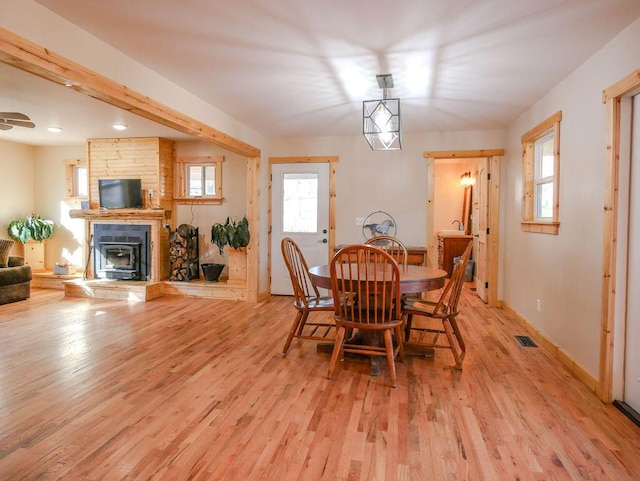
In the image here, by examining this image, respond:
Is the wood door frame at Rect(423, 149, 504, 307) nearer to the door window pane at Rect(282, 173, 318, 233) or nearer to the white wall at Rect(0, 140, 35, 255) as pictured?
the door window pane at Rect(282, 173, 318, 233)

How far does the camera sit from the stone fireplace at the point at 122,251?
6.07 metres

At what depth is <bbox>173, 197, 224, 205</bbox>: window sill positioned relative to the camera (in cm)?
625

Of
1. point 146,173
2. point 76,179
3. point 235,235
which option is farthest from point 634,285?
point 76,179

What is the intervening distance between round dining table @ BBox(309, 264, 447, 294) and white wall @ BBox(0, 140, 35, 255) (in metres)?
6.30

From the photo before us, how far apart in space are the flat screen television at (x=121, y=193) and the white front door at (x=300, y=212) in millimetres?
2132

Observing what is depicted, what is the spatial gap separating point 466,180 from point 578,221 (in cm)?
508

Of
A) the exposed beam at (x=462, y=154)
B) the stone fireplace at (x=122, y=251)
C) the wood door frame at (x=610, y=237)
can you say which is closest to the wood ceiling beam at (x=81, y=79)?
the stone fireplace at (x=122, y=251)

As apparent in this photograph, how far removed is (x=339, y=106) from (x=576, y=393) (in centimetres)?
327

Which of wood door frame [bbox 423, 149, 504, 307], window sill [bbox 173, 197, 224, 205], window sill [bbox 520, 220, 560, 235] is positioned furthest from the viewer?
window sill [bbox 173, 197, 224, 205]

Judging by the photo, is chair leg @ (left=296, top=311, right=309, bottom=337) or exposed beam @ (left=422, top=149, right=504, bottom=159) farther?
exposed beam @ (left=422, top=149, right=504, bottom=159)

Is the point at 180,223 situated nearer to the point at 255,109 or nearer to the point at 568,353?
the point at 255,109

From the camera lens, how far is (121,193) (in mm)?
6047

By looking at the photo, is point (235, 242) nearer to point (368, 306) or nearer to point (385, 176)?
point (385, 176)

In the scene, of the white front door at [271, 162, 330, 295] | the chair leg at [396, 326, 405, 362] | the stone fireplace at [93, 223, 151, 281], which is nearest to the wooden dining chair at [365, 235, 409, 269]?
the chair leg at [396, 326, 405, 362]
